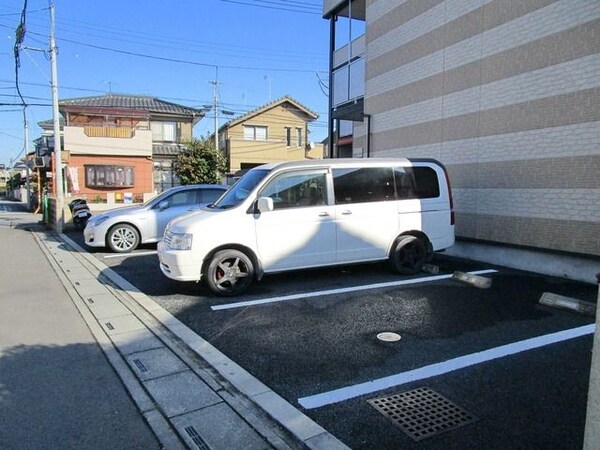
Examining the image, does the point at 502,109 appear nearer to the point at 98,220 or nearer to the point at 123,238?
the point at 123,238

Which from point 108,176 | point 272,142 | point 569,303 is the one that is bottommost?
point 569,303

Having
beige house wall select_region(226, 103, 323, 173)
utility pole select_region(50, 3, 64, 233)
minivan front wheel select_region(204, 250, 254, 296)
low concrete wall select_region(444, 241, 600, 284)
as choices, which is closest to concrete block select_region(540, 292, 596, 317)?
low concrete wall select_region(444, 241, 600, 284)

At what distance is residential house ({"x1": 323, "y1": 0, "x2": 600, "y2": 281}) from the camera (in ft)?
21.6

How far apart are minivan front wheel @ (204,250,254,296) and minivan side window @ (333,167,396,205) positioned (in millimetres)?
1659

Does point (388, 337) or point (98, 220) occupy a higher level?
point (98, 220)

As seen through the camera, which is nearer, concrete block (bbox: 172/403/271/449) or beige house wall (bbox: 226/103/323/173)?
concrete block (bbox: 172/403/271/449)

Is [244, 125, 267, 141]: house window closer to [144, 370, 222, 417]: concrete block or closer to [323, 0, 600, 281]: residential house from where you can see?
[323, 0, 600, 281]: residential house

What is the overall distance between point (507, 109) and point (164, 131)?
27639 millimetres

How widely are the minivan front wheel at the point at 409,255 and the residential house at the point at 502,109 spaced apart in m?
1.75

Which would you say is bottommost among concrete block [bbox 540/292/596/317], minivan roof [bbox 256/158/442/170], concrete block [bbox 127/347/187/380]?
concrete block [bbox 127/347/187/380]

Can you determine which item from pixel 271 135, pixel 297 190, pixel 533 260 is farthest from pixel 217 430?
pixel 271 135

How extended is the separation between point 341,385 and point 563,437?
1516 mm

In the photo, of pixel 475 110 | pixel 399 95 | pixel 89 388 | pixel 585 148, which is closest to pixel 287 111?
pixel 399 95

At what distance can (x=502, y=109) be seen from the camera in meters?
7.86
